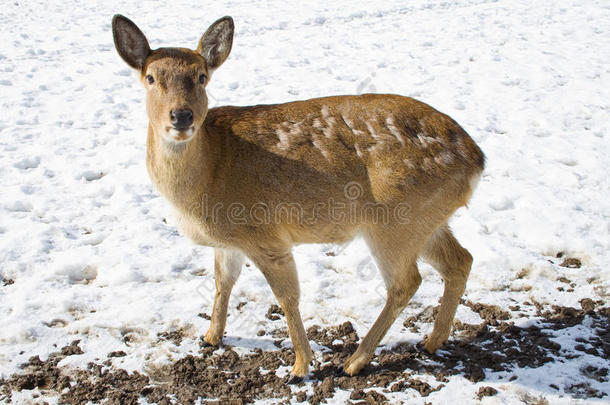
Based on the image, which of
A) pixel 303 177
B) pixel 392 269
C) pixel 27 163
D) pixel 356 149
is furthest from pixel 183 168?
pixel 27 163

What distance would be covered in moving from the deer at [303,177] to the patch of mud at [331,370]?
205mm

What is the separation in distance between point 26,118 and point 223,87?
3192 mm

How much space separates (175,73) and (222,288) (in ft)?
5.92

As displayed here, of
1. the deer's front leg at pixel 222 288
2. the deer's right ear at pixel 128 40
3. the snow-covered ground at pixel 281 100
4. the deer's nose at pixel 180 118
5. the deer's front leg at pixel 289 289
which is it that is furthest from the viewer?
the snow-covered ground at pixel 281 100

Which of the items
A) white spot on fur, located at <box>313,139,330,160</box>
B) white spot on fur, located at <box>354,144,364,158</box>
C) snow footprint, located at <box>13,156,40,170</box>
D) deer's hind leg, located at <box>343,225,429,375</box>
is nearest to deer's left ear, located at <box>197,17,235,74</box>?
white spot on fur, located at <box>313,139,330,160</box>

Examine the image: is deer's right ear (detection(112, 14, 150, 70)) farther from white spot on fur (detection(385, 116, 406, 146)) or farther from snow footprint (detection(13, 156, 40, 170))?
snow footprint (detection(13, 156, 40, 170))

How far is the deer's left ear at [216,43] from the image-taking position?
419 centimetres

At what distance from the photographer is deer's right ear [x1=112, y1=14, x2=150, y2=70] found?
13.1ft

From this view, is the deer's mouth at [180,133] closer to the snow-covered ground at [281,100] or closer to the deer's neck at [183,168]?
the deer's neck at [183,168]

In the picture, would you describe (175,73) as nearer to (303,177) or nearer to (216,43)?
(216,43)

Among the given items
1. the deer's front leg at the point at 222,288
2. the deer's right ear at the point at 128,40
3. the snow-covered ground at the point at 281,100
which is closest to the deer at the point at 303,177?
the deer's right ear at the point at 128,40

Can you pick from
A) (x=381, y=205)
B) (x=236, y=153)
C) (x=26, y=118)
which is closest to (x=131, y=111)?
(x=26, y=118)

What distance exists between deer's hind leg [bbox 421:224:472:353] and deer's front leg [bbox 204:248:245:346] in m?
1.56

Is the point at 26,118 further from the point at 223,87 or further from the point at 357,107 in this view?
the point at 357,107
